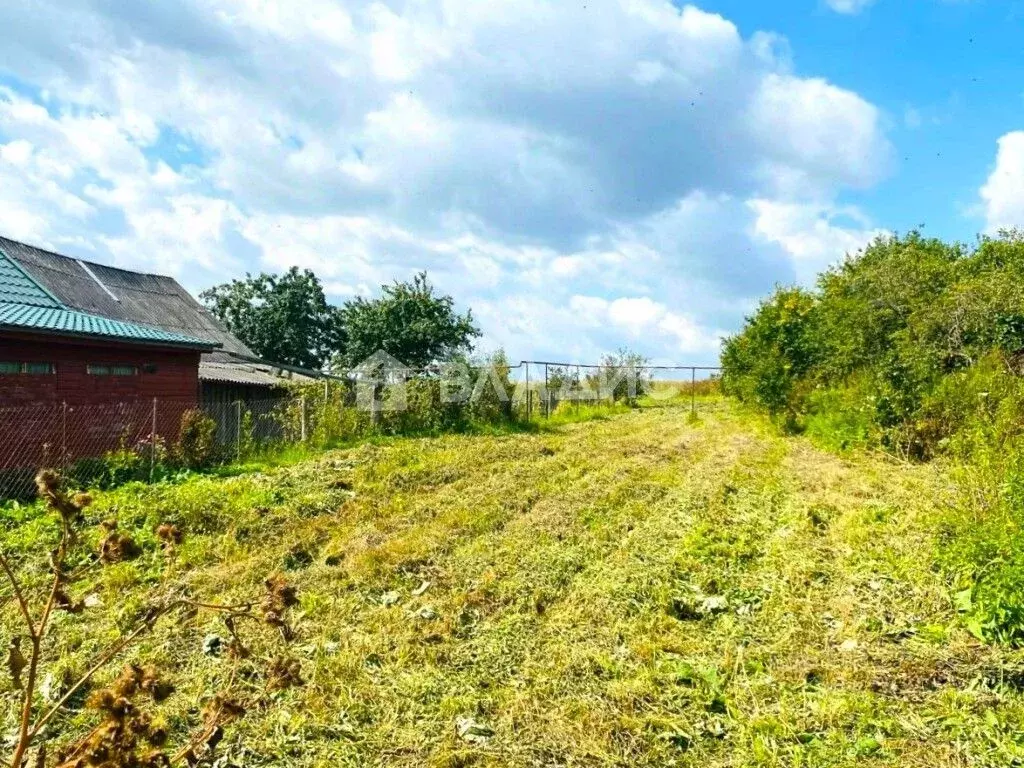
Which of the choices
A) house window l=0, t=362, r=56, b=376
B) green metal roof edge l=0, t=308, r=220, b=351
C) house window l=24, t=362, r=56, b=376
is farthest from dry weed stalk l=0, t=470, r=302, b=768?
house window l=24, t=362, r=56, b=376

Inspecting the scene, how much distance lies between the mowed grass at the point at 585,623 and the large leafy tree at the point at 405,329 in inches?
472

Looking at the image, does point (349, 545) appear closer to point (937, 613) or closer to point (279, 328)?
point (937, 613)

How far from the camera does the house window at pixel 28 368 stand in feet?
28.4

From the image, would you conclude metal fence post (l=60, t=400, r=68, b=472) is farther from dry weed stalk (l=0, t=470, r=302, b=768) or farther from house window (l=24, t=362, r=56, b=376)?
dry weed stalk (l=0, t=470, r=302, b=768)

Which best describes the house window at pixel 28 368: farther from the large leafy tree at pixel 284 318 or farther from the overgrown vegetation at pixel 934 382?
the large leafy tree at pixel 284 318

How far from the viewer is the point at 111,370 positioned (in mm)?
10148

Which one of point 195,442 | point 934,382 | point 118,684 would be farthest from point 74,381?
point 934,382

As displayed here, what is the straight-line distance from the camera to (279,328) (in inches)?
1272

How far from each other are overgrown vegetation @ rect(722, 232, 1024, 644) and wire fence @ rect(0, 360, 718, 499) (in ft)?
20.1

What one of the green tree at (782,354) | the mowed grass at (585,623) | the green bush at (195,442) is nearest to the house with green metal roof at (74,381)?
the green bush at (195,442)

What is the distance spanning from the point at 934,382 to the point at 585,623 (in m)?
7.53

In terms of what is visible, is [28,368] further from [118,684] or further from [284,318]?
[284,318]

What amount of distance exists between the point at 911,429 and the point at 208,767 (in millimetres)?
9192

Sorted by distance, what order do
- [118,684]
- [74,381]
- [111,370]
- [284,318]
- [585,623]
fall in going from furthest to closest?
[284,318], [111,370], [74,381], [585,623], [118,684]
